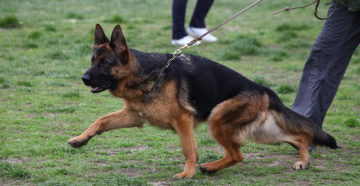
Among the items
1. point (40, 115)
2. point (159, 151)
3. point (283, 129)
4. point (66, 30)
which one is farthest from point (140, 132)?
point (66, 30)

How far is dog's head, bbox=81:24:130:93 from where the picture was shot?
186 inches

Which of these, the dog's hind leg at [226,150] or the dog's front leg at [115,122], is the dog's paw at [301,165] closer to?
the dog's hind leg at [226,150]

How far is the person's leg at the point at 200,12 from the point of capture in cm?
1159

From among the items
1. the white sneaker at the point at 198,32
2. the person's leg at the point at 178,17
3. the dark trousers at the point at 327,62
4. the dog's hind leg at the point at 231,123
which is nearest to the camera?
the dog's hind leg at the point at 231,123

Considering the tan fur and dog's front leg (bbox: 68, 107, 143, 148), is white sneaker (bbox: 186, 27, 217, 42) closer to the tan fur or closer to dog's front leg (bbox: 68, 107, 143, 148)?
the tan fur

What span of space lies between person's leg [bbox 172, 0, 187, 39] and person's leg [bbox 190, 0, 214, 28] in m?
0.64

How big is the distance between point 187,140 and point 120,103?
294 cm

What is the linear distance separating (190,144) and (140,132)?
1.60 metres

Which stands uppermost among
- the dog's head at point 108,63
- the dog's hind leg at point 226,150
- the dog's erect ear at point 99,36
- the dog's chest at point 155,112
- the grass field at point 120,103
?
the dog's erect ear at point 99,36

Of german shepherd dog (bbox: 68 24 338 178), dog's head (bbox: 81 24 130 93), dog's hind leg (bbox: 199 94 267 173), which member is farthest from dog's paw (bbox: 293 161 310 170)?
dog's head (bbox: 81 24 130 93)

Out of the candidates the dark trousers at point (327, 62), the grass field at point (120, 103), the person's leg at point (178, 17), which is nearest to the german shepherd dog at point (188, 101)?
the grass field at point (120, 103)

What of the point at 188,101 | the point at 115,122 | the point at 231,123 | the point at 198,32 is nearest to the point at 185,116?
the point at 188,101

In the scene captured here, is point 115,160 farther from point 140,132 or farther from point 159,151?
point 140,132

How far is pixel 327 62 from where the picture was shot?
5898 millimetres
